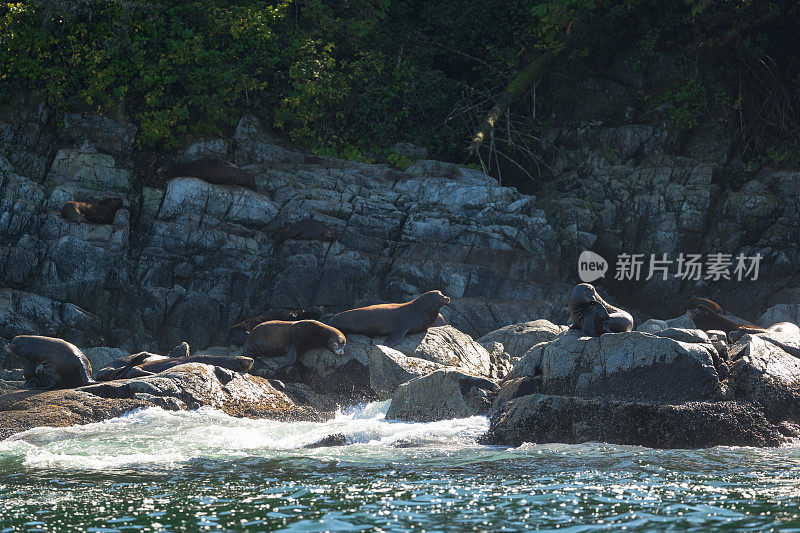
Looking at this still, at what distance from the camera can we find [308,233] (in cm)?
2012

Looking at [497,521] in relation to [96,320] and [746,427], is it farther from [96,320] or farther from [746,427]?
[96,320]

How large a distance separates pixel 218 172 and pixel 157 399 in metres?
11.9

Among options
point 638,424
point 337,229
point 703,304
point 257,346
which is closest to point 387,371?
point 257,346

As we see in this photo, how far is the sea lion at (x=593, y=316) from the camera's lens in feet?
34.8

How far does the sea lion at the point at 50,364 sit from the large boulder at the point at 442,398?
430cm

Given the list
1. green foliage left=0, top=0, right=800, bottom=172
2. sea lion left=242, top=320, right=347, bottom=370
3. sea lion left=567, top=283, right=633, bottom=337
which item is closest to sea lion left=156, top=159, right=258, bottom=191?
green foliage left=0, top=0, right=800, bottom=172

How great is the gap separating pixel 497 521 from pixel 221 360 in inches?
306

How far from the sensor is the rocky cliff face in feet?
60.2

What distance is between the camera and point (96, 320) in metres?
17.5

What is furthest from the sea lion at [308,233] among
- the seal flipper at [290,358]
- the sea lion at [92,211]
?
the seal flipper at [290,358]

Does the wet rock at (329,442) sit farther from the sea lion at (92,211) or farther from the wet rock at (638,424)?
the sea lion at (92,211)

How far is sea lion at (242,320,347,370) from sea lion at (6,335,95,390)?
2935mm

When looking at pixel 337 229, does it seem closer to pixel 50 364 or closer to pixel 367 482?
pixel 50 364

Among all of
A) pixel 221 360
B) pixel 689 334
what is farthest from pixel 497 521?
pixel 221 360
